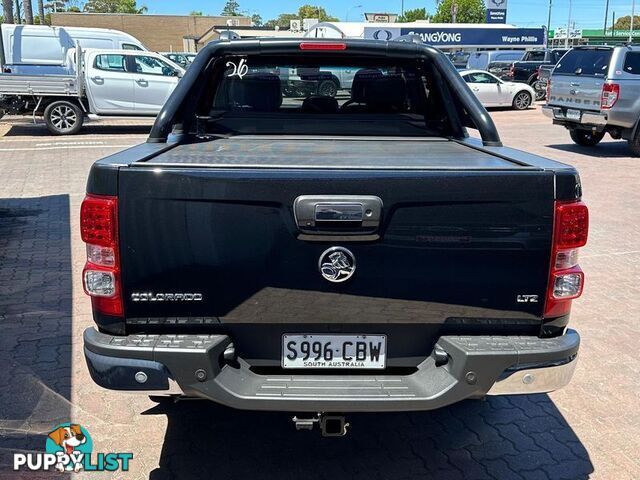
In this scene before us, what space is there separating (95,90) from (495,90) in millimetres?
13779

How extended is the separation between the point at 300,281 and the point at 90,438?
1659 millimetres

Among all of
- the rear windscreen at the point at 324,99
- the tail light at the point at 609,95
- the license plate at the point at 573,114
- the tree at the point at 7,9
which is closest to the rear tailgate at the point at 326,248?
the rear windscreen at the point at 324,99

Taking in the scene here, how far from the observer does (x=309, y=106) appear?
176 inches

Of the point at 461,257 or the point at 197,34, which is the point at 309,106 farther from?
the point at 197,34

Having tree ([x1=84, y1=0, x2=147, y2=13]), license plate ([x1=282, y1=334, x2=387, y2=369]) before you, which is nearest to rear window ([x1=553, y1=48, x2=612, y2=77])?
license plate ([x1=282, y1=334, x2=387, y2=369])

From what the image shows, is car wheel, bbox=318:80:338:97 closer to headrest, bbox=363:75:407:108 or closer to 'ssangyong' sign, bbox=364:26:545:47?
headrest, bbox=363:75:407:108

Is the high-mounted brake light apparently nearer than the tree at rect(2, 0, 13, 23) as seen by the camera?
Yes

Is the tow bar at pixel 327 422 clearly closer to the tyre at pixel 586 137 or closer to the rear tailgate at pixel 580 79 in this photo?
the rear tailgate at pixel 580 79

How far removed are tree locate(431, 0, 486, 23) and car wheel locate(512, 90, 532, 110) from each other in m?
66.6

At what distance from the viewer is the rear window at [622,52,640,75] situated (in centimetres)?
1287

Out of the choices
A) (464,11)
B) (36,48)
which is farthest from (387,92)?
(464,11)

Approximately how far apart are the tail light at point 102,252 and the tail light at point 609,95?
12158 millimetres

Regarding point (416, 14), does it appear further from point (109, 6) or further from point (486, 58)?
point (486, 58)

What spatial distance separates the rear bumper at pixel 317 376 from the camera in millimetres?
2635
